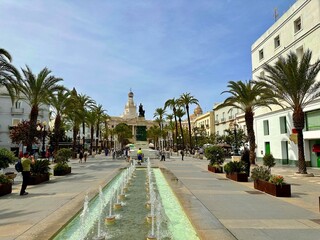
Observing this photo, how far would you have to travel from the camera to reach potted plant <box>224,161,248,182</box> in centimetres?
1495

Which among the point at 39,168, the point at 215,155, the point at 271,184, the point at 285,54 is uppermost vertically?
the point at 285,54

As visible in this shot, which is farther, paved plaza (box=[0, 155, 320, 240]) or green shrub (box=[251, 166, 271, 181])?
green shrub (box=[251, 166, 271, 181])

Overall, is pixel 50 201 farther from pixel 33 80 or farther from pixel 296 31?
pixel 296 31

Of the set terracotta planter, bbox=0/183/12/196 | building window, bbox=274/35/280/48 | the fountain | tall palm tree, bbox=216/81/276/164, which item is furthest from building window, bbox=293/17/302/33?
terracotta planter, bbox=0/183/12/196

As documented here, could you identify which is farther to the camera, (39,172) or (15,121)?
(15,121)

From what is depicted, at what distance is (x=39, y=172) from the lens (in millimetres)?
15391

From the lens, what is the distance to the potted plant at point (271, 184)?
34.7ft

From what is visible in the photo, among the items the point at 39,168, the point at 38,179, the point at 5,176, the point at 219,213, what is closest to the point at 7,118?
the point at 39,168

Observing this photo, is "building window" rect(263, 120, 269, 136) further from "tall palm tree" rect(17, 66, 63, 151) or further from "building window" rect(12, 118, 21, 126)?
"building window" rect(12, 118, 21, 126)

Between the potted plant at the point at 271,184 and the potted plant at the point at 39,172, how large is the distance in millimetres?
11006

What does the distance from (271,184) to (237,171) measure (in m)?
4.54

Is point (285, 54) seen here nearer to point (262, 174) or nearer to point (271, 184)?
point (262, 174)

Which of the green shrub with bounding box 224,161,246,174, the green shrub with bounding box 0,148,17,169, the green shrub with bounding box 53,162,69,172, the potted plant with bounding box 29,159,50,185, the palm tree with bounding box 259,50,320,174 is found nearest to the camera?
the green shrub with bounding box 0,148,17,169

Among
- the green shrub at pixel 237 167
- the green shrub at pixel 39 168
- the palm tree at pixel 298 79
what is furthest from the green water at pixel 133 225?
the palm tree at pixel 298 79
